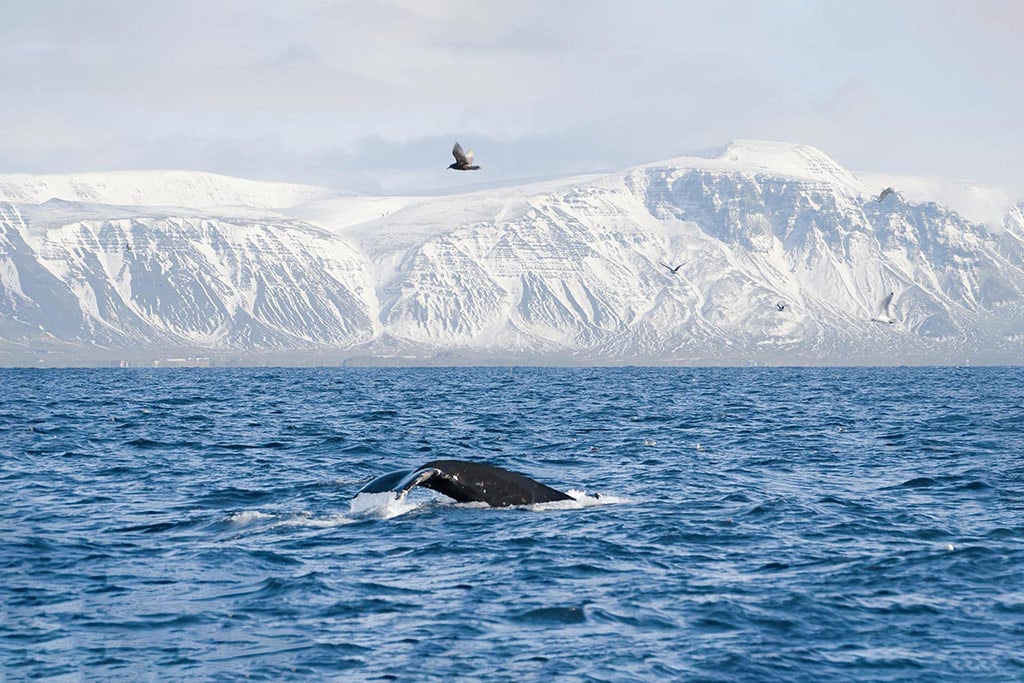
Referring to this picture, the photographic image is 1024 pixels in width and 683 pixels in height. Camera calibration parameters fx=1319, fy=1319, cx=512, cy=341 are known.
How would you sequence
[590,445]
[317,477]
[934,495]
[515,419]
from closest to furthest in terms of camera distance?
1. [934,495]
2. [317,477]
3. [590,445]
4. [515,419]

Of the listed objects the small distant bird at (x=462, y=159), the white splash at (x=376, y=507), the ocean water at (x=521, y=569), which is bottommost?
the ocean water at (x=521, y=569)

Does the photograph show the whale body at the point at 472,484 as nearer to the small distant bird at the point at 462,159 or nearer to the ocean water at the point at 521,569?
the ocean water at the point at 521,569

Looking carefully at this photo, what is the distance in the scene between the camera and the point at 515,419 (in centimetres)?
5759

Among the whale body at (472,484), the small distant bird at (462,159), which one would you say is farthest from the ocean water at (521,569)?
the small distant bird at (462,159)

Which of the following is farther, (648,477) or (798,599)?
(648,477)

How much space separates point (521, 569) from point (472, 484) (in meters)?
5.09

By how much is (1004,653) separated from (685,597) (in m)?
4.21

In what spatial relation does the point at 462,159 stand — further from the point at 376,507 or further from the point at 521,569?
the point at 521,569

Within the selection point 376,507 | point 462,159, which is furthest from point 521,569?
point 462,159

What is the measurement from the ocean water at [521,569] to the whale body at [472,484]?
431 millimetres

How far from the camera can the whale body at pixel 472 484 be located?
72.9 ft

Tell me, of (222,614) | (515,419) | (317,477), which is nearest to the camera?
(222,614)

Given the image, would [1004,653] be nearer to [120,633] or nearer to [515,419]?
[120,633]

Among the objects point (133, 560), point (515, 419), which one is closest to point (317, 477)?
point (133, 560)
